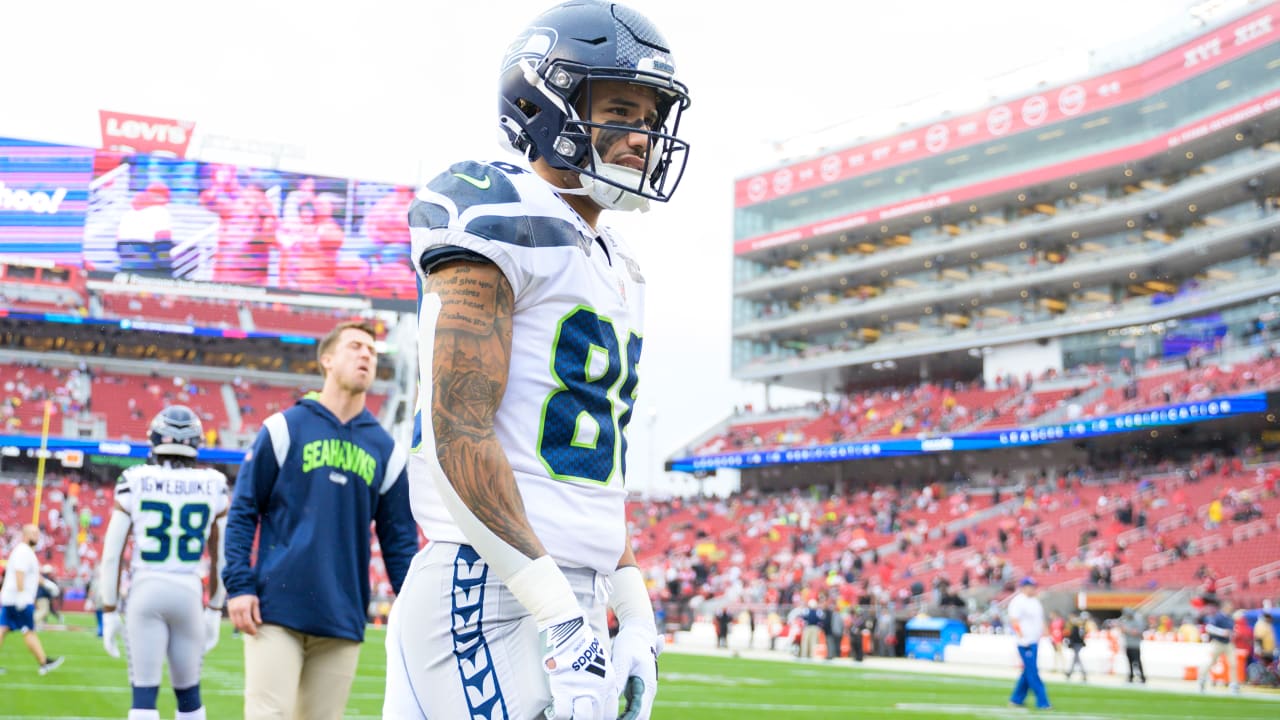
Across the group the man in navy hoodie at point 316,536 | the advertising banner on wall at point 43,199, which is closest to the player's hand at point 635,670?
the man in navy hoodie at point 316,536

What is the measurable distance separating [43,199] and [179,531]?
40407mm

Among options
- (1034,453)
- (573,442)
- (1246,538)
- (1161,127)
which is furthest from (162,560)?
(1161,127)

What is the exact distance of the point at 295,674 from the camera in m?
4.86

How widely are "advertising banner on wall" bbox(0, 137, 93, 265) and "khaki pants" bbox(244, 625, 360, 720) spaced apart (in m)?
41.0

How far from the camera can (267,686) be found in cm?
477

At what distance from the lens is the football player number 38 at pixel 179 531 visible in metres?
6.38

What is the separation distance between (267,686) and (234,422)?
46623 mm

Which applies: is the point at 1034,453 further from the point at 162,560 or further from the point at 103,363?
the point at 162,560

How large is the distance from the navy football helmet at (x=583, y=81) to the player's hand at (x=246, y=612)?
9.30 feet

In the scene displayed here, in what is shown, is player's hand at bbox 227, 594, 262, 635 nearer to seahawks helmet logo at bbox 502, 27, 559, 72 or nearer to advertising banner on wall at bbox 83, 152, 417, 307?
seahawks helmet logo at bbox 502, 27, 559, 72

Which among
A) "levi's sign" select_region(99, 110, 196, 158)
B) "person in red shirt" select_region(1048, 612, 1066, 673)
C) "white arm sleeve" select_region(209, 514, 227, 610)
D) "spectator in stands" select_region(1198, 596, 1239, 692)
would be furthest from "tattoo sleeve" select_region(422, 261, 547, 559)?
"levi's sign" select_region(99, 110, 196, 158)

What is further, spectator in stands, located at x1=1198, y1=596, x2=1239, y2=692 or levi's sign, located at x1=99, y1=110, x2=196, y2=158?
levi's sign, located at x1=99, y1=110, x2=196, y2=158

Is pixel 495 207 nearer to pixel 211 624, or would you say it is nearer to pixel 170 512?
pixel 170 512

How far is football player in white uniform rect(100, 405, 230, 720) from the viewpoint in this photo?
6070mm
